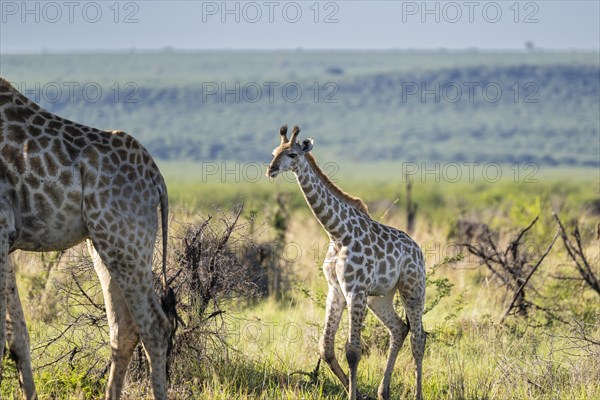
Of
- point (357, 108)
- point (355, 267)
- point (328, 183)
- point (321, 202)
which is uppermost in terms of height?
point (357, 108)

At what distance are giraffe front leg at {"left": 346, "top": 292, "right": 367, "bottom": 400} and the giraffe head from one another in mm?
1220

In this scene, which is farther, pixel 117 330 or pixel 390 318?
pixel 390 318

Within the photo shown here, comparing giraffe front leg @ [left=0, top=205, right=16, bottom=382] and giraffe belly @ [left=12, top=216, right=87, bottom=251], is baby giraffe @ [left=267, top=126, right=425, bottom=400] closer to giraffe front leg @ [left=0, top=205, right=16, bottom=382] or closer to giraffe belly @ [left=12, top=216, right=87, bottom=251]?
giraffe belly @ [left=12, top=216, right=87, bottom=251]

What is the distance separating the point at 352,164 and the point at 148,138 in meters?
18.2

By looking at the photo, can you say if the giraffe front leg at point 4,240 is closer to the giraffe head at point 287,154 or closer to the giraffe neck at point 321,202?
the giraffe head at point 287,154

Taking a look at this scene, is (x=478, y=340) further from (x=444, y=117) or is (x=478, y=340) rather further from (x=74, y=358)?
(x=444, y=117)

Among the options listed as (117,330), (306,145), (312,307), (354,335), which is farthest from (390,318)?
(312,307)

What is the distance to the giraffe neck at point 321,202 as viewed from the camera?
8969 millimetres

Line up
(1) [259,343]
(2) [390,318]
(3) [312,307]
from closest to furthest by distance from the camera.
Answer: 1. (2) [390,318]
2. (1) [259,343]
3. (3) [312,307]

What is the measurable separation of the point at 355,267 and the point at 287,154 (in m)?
1.14

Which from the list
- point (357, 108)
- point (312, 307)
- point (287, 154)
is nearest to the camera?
point (287, 154)

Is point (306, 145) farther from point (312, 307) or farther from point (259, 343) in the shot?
point (312, 307)

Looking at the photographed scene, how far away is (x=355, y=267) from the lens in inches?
348

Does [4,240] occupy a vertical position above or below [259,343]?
above
